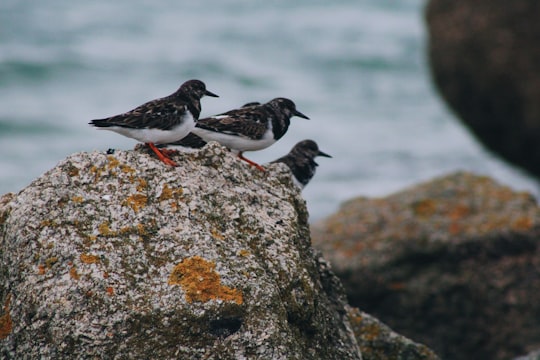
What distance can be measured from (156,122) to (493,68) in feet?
35.1

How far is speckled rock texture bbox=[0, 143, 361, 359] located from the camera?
4.00 metres

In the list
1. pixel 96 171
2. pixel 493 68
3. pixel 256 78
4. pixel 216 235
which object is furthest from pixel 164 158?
pixel 256 78

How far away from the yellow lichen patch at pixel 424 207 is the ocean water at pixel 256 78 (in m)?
6.98

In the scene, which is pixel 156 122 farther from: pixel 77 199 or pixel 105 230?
pixel 105 230

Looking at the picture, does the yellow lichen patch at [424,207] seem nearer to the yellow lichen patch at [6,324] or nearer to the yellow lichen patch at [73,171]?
the yellow lichen patch at [73,171]

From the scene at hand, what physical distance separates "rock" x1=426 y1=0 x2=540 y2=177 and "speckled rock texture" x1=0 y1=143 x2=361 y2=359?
10830 millimetres

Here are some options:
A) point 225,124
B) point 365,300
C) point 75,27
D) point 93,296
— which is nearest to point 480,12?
point 365,300

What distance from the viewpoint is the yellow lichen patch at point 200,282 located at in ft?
13.5

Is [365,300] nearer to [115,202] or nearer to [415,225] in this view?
[415,225]

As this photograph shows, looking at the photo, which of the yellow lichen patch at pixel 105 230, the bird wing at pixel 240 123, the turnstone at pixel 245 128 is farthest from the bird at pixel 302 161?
the yellow lichen patch at pixel 105 230

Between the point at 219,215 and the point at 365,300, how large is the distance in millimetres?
4537

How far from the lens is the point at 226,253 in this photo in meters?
4.32

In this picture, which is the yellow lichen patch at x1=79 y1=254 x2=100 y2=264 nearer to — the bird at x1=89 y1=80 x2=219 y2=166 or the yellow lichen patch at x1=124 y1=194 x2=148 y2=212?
the yellow lichen patch at x1=124 y1=194 x2=148 y2=212

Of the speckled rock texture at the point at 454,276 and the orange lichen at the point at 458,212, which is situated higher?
the orange lichen at the point at 458,212
